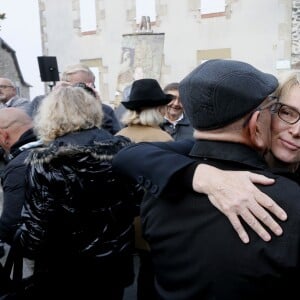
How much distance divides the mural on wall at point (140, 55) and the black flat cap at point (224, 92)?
36.1 feet

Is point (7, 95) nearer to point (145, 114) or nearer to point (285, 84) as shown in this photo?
point (145, 114)

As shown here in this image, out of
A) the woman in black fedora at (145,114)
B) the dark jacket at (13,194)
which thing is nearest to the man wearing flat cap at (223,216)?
the dark jacket at (13,194)

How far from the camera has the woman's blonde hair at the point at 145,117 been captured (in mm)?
3340

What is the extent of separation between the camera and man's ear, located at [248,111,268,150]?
4.15ft

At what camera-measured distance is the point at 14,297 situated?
8.43 ft

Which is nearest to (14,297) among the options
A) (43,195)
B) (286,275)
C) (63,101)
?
(43,195)

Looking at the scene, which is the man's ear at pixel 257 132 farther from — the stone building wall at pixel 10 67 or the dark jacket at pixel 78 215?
the stone building wall at pixel 10 67

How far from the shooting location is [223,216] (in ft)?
3.97

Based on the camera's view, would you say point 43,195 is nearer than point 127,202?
Yes

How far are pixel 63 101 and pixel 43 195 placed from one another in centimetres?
60

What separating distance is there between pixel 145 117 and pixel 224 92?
6.90 ft

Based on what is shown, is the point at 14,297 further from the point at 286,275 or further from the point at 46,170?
the point at 286,275

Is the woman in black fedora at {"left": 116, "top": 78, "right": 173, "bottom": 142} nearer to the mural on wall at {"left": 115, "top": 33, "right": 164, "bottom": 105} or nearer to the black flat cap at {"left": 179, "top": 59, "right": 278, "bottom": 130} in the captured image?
the black flat cap at {"left": 179, "top": 59, "right": 278, "bottom": 130}

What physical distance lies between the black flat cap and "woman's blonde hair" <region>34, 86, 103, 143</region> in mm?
1404
